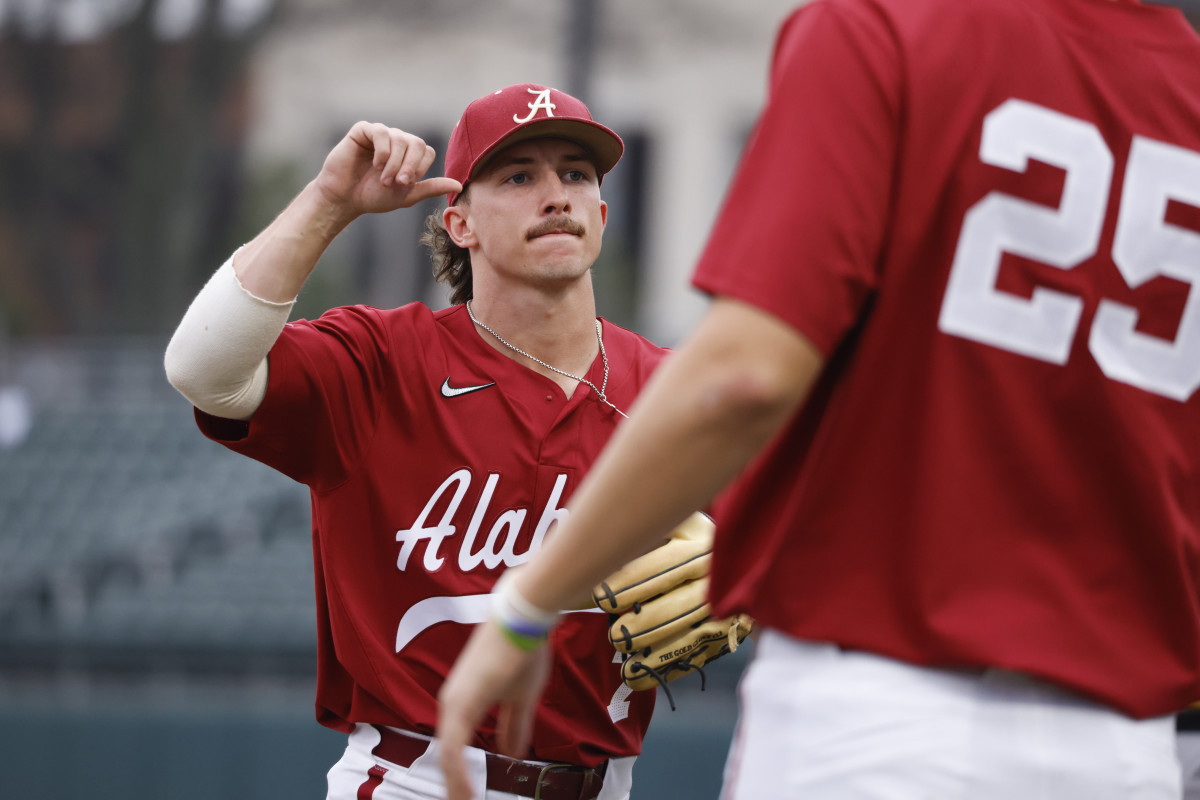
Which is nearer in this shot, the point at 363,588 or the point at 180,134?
the point at 363,588

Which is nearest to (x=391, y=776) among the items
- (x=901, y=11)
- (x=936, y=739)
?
(x=936, y=739)

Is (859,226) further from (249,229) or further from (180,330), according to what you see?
(249,229)

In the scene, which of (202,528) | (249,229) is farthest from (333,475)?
(249,229)

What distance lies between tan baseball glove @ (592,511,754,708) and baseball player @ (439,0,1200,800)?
1.07 m

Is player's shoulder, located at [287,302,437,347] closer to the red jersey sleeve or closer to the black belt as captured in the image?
the black belt

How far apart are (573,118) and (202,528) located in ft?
18.2

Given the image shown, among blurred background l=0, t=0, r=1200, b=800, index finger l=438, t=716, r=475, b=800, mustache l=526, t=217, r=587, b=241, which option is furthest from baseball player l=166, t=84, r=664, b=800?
blurred background l=0, t=0, r=1200, b=800

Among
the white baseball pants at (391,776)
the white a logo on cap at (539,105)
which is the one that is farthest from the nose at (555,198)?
the white baseball pants at (391,776)

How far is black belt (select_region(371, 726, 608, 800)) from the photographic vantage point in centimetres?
249

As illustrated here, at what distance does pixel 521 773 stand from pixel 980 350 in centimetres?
155

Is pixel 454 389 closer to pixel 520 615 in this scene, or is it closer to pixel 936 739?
pixel 520 615

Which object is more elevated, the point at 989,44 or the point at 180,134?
the point at 989,44

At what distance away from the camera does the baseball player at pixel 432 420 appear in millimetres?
2320

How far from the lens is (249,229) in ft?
52.1
